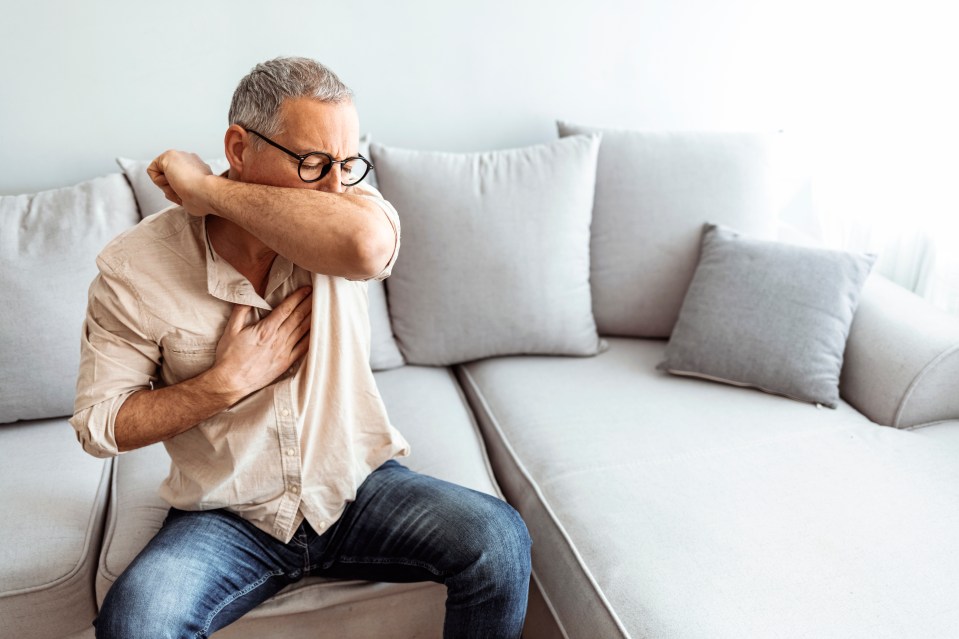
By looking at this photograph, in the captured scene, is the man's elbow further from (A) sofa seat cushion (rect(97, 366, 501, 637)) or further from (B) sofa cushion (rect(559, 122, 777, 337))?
(B) sofa cushion (rect(559, 122, 777, 337))

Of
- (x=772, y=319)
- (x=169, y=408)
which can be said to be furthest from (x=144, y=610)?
(x=772, y=319)

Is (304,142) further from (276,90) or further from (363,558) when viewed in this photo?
(363,558)

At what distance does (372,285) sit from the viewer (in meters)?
2.01

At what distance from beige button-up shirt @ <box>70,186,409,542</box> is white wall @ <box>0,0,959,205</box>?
85 cm

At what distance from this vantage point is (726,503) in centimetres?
152

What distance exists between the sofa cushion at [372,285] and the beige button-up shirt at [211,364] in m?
0.54

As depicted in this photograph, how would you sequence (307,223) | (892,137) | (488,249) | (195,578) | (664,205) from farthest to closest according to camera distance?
1. (892,137)
2. (664,205)
3. (488,249)
4. (195,578)
5. (307,223)

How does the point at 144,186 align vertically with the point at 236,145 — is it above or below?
below

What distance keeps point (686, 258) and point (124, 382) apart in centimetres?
148

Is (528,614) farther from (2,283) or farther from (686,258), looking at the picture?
(2,283)

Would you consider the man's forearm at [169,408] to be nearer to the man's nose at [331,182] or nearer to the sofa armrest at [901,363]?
the man's nose at [331,182]

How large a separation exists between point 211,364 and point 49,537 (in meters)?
0.49

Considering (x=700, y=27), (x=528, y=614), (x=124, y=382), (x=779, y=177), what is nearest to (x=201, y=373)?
(x=124, y=382)

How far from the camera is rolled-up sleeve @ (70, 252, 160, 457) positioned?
4.08 ft
